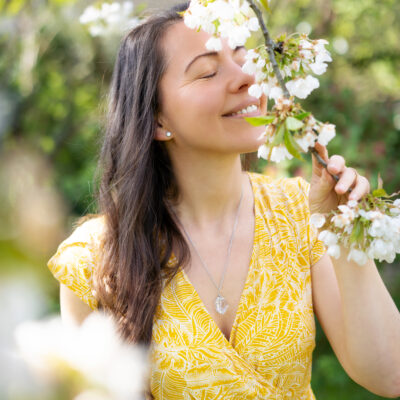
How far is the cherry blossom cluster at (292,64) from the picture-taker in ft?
3.28

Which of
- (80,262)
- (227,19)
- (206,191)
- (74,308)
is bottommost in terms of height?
(74,308)

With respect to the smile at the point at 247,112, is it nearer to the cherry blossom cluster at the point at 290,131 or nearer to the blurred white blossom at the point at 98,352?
the cherry blossom cluster at the point at 290,131

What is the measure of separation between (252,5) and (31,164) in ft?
12.6

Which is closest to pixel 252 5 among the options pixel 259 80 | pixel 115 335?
pixel 259 80

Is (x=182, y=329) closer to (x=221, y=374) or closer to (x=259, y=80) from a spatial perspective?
(x=221, y=374)

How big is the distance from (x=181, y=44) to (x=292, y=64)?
2.78 ft

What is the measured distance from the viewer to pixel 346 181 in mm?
1120

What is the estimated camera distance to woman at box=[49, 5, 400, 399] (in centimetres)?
160

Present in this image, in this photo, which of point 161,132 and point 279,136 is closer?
point 279,136

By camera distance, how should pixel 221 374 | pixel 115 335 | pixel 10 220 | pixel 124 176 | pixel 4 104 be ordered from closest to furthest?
pixel 10 220, pixel 221 374, pixel 115 335, pixel 124 176, pixel 4 104

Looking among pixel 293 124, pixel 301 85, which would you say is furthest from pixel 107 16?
pixel 293 124

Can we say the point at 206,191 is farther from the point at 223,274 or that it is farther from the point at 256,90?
the point at 256,90

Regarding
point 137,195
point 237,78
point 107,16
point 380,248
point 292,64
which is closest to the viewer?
point 380,248

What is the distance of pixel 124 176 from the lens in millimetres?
1902
